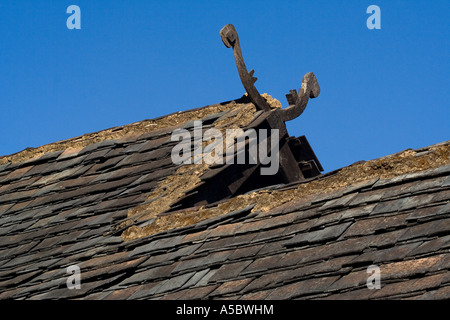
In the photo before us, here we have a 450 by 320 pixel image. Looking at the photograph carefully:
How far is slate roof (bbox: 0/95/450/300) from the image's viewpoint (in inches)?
217

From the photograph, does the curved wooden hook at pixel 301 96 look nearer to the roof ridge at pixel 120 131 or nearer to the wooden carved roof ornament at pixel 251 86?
the wooden carved roof ornament at pixel 251 86

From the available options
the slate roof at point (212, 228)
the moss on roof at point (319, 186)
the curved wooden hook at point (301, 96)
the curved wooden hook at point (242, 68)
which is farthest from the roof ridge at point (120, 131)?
the moss on roof at point (319, 186)

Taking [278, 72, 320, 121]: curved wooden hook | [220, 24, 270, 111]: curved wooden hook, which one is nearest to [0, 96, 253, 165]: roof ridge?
[220, 24, 270, 111]: curved wooden hook

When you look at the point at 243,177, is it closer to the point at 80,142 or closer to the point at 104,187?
the point at 104,187

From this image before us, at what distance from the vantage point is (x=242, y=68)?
9.01 m

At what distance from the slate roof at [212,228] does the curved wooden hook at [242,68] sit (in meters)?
0.14

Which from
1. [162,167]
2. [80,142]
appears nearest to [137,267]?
[162,167]

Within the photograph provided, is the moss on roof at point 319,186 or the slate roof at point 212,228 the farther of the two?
the moss on roof at point 319,186

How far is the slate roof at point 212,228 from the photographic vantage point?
217 inches

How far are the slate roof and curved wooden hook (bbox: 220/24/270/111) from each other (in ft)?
0.47

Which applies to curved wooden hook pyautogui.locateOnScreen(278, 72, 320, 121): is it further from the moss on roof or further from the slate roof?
the moss on roof

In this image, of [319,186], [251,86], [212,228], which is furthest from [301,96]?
[212,228]

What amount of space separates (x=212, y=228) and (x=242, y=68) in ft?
8.21
